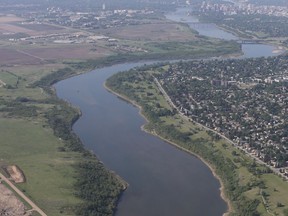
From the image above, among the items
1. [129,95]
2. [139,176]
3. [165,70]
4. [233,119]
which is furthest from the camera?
[165,70]

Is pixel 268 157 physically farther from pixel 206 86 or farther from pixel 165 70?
pixel 165 70

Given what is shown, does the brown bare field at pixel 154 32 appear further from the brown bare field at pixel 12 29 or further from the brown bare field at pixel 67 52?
the brown bare field at pixel 12 29

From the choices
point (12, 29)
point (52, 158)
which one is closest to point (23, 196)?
point (52, 158)

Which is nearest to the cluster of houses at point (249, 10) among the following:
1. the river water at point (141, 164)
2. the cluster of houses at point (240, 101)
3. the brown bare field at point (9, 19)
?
the brown bare field at point (9, 19)

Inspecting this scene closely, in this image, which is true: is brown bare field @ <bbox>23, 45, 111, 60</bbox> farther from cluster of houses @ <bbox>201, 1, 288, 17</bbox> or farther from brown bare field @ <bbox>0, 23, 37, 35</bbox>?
cluster of houses @ <bbox>201, 1, 288, 17</bbox>

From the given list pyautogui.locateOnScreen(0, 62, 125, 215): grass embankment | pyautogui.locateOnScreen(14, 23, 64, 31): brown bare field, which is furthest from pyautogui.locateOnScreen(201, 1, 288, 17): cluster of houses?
pyautogui.locateOnScreen(0, 62, 125, 215): grass embankment

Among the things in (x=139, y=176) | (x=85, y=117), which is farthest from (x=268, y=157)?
(x=85, y=117)

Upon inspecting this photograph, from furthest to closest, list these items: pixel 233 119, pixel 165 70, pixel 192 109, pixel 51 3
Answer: pixel 51 3
pixel 165 70
pixel 192 109
pixel 233 119
